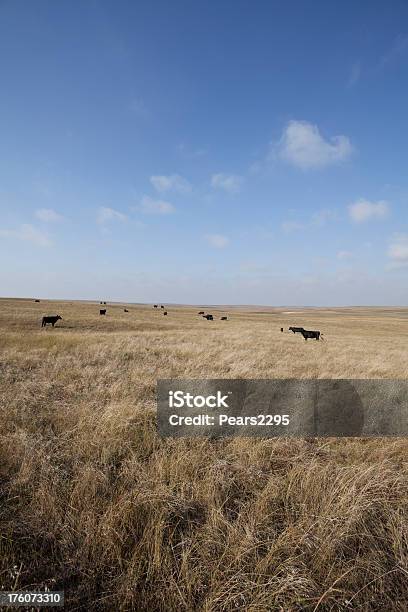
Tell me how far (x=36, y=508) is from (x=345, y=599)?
2766 millimetres

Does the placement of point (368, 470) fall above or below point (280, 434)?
above

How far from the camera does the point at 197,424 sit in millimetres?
5332

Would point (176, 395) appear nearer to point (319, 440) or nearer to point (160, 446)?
point (160, 446)

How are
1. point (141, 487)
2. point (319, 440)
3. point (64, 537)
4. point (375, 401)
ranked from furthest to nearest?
point (375, 401), point (319, 440), point (141, 487), point (64, 537)

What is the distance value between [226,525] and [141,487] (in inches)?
41.5

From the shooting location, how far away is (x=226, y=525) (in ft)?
8.86

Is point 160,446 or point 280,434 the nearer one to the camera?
point 160,446

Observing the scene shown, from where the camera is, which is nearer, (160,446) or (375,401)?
(160,446)

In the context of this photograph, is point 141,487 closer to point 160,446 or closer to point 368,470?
point 160,446

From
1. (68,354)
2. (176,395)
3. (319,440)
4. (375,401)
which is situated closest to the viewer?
(319,440)

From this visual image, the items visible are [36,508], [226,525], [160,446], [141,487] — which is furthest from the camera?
[160,446]

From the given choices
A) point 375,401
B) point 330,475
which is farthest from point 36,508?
point 375,401

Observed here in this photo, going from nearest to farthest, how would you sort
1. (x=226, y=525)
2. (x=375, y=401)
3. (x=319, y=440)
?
(x=226, y=525), (x=319, y=440), (x=375, y=401)

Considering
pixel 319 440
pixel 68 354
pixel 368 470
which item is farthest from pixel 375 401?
pixel 68 354
